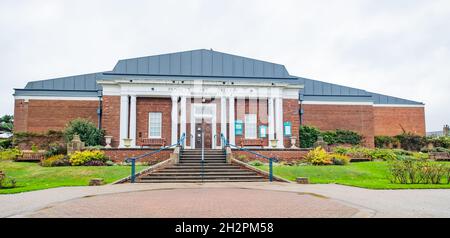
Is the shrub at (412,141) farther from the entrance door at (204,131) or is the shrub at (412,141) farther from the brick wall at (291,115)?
the entrance door at (204,131)

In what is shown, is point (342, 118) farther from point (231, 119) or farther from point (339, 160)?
point (339, 160)

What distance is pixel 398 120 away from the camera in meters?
36.3

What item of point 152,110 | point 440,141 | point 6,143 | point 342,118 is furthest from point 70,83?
point 440,141

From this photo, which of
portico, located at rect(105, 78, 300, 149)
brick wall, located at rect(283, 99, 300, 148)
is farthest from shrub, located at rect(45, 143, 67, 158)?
brick wall, located at rect(283, 99, 300, 148)

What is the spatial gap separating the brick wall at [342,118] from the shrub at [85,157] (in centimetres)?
1845

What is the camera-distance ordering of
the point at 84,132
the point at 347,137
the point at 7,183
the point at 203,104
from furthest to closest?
the point at 347,137, the point at 203,104, the point at 84,132, the point at 7,183

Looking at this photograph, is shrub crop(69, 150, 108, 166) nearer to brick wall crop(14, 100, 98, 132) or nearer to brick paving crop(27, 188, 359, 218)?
brick paving crop(27, 188, 359, 218)

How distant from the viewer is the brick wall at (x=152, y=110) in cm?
2659

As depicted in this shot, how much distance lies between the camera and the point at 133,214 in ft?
22.5

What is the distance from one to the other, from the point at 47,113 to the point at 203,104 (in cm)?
1320

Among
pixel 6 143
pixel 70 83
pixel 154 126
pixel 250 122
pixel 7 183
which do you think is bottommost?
pixel 7 183

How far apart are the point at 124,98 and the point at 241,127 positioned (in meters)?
8.94
